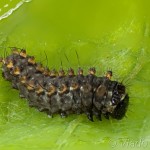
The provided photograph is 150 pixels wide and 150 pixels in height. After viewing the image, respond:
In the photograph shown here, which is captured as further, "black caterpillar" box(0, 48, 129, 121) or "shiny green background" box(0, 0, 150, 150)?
"shiny green background" box(0, 0, 150, 150)

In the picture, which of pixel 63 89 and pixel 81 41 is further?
pixel 81 41

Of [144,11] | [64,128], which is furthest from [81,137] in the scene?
[144,11]

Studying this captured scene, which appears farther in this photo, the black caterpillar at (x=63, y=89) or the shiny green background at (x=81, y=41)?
the shiny green background at (x=81, y=41)

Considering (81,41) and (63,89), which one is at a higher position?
(81,41)
